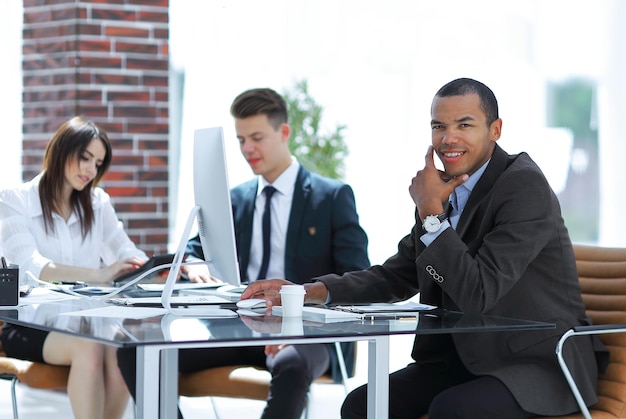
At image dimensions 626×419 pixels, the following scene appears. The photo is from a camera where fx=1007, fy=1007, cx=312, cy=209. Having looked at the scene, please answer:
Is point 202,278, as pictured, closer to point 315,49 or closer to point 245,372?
point 245,372

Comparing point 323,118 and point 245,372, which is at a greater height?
point 323,118

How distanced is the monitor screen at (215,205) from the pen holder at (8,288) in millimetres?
508

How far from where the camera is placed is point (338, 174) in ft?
20.4

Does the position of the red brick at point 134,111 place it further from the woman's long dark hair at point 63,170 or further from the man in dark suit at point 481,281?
the man in dark suit at point 481,281

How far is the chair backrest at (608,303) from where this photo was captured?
2654 millimetres

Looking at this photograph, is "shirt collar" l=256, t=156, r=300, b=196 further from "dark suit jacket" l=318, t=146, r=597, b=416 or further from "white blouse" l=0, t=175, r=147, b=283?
"dark suit jacket" l=318, t=146, r=597, b=416

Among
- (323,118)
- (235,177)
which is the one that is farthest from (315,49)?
(235,177)

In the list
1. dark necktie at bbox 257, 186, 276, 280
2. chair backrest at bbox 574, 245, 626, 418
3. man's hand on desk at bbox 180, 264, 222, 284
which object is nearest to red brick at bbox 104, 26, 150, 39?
dark necktie at bbox 257, 186, 276, 280

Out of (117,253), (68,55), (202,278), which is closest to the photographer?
(202,278)

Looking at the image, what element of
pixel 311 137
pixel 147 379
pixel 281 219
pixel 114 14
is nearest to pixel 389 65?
pixel 311 137

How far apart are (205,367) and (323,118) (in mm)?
3201

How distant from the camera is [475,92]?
2705 mm

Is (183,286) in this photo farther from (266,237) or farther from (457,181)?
(457,181)

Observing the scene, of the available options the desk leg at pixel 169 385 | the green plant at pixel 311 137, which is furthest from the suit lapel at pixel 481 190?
the green plant at pixel 311 137
